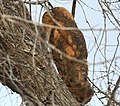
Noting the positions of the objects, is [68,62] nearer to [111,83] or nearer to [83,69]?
[83,69]

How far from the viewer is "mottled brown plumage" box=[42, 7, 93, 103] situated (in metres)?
2.53

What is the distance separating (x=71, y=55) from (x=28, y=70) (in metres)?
0.26

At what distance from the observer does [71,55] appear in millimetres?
2527

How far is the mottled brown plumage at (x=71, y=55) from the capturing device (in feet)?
8.29

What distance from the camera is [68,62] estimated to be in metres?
2.52

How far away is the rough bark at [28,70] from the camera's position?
2350 millimetres

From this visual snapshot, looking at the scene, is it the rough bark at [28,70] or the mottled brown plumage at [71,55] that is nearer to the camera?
the rough bark at [28,70]

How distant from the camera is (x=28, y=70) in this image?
7.97ft

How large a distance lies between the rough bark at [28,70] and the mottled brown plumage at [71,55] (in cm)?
7

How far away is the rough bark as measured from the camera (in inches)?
92.5

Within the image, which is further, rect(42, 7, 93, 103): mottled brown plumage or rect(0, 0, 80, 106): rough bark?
rect(42, 7, 93, 103): mottled brown plumage

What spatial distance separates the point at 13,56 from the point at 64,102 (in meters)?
0.38

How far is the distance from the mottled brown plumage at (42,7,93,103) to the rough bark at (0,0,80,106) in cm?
7

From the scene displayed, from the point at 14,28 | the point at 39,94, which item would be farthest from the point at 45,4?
the point at 39,94
